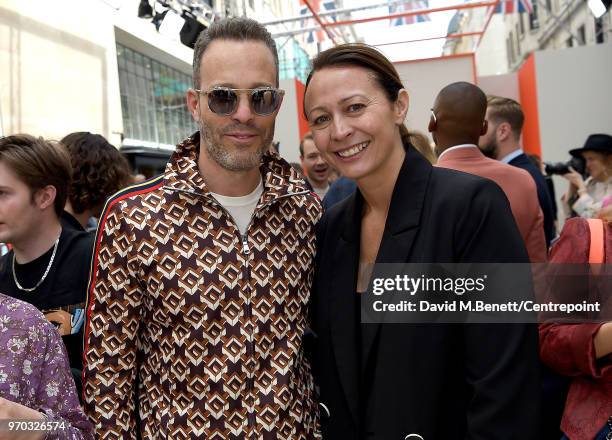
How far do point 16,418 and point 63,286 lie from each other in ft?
2.79

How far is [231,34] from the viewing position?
1.88m

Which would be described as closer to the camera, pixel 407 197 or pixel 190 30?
pixel 407 197

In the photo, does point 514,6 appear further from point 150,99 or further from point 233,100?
point 150,99

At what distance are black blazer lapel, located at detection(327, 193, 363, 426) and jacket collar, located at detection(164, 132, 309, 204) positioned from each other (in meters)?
0.22

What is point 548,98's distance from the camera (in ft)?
31.6

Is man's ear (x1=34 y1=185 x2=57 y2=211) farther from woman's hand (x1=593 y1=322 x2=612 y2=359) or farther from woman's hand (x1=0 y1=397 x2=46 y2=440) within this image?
woman's hand (x1=593 y1=322 x2=612 y2=359)

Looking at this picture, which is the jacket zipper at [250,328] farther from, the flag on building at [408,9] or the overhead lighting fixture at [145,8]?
the flag on building at [408,9]

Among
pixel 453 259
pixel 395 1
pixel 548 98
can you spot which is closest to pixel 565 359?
pixel 453 259

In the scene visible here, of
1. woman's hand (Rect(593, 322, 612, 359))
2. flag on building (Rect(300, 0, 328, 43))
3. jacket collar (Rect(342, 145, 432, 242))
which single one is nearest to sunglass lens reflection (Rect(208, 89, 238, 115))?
jacket collar (Rect(342, 145, 432, 242))

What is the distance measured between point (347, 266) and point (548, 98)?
891cm

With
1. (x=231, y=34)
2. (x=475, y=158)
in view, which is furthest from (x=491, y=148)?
(x=231, y=34)

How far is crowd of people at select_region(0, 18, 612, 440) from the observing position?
1.56 m

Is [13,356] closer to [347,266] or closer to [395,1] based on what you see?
[347,266]

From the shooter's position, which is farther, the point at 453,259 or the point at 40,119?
the point at 40,119
